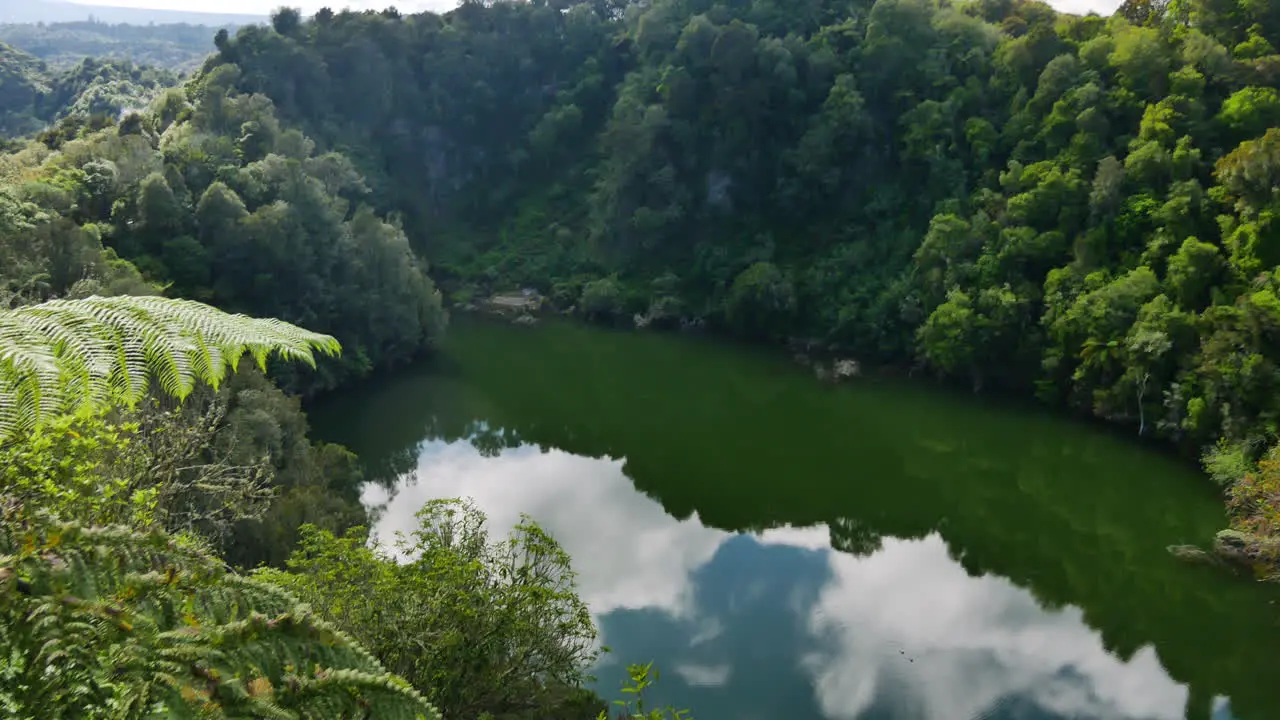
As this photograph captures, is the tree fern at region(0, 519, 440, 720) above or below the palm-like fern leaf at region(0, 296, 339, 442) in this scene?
below

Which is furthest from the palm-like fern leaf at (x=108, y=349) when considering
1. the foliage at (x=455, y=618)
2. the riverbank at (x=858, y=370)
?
the riverbank at (x=858, y=370)

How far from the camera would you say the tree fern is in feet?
9.20

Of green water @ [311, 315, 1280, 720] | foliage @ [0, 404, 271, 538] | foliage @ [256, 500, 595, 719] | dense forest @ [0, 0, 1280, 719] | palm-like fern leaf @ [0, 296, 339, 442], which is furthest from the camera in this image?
green water @ [311, 315, 1280, 720]

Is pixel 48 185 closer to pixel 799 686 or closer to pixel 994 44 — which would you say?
pixel 799 686

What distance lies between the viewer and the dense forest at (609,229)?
33.5ft

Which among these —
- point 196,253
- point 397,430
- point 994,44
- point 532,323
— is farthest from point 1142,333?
point 196,253

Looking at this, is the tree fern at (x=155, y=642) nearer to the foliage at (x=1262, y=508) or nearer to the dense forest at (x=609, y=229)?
the dense forest at (x=609, y=229)

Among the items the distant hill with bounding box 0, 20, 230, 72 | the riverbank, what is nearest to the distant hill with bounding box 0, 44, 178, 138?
the riverbank

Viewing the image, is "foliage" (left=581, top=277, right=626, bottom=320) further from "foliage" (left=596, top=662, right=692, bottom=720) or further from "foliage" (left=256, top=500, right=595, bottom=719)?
"foliage" (left=256, top=500, right=595, bottom=719)

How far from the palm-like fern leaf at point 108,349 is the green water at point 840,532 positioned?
12.2 metres

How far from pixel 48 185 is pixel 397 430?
1252 cm

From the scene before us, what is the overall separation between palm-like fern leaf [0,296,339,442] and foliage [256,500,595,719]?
454cm

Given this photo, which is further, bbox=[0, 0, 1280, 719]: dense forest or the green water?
the green water

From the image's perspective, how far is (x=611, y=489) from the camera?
24609 millimetres
